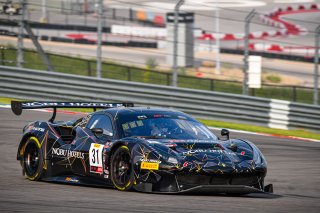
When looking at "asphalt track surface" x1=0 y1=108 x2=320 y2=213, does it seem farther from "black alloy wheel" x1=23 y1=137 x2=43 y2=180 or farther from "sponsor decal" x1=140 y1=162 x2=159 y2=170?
"sponsor decal" x1=140 y1=162 x2=159 y2=170

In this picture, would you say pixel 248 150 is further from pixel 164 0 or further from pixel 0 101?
pixel 164 0

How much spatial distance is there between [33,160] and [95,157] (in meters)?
1.58

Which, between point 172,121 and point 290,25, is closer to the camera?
point 172,121

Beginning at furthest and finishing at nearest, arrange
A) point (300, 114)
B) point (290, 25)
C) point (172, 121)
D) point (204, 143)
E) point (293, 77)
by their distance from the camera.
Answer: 1. point (290, 25)
2. point (293, 77)
3. point (300, 114)
4. point (172, 121)
5. point (204, 143)

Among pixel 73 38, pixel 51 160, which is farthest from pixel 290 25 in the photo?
pixel 51 160

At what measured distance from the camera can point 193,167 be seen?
366 inches

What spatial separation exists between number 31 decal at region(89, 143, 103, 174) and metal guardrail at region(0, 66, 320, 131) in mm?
8940

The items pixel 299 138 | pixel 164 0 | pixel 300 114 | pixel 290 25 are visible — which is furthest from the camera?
pixel 164 0

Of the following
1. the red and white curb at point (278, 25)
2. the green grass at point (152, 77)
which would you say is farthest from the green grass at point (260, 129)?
the red and white curb at point (278, 25)

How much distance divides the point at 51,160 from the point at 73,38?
29.9 metres

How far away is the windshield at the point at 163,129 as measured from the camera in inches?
404

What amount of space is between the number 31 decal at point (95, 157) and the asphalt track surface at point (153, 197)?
0.85ft

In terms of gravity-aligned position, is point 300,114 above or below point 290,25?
below

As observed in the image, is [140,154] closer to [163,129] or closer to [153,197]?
[153,197]
